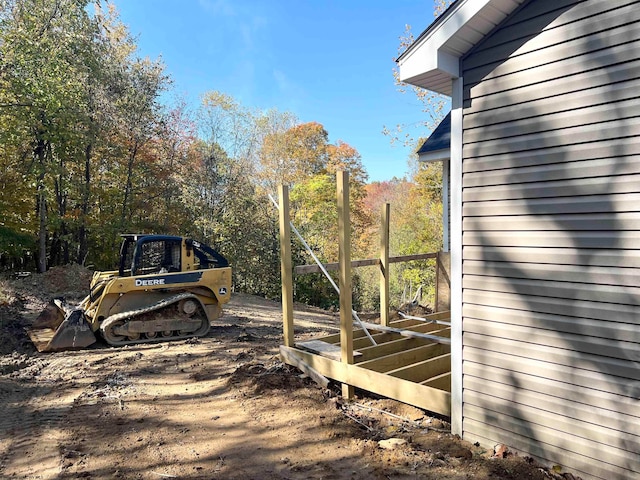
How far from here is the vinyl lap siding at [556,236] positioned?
2846 millimetres

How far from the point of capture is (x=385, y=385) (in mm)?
4500

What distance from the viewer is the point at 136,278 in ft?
25.7

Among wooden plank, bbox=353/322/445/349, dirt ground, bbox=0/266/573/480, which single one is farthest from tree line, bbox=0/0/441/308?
wooden plank, bbox=353/322/445/349

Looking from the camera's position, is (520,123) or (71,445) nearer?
(520,123)

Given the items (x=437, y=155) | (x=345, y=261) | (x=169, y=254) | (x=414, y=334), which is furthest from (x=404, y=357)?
(x=169, y=254)

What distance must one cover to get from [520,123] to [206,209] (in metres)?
18.7

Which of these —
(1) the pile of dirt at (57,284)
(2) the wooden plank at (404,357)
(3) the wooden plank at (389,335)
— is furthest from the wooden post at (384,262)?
(1) the pile of dirt at (57,284)

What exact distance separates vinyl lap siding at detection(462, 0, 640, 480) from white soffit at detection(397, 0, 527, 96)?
0.10 metres

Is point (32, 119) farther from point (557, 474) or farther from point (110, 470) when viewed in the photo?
point (557, 474)

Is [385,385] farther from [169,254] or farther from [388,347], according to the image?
[169,254]

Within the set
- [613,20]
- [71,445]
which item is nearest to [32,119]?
[71,445]

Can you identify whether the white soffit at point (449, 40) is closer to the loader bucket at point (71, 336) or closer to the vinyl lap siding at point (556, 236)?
the vinyl lap siding at point (556, 236)

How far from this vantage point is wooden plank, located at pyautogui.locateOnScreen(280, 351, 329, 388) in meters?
5.24

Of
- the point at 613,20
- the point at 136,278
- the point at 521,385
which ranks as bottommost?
the point at 521,385
